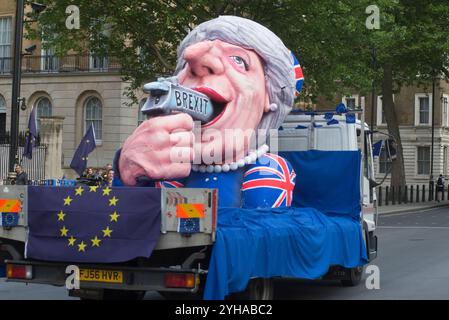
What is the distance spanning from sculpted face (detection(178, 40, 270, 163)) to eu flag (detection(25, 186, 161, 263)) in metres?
1.93

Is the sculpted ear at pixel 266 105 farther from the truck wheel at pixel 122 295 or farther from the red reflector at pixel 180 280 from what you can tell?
the red reflector at pixel 180 280

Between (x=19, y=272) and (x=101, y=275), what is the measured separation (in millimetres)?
980

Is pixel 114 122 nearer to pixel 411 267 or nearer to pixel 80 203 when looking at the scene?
pixel 411 267

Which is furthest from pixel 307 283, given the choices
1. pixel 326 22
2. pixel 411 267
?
pixel 326 22

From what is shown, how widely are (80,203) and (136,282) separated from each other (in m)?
0.95

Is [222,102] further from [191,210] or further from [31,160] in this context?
[31,160]

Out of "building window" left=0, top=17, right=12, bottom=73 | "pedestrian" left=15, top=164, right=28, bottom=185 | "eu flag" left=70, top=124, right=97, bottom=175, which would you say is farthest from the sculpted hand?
"building window" left=0, top=17, right=12, bottom=73

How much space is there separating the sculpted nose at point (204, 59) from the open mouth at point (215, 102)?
0.31m

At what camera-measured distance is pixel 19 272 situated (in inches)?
350

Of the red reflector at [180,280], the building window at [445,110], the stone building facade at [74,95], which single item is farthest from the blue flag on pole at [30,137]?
the building window at [445,110]

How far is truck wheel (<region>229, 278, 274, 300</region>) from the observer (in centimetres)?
920

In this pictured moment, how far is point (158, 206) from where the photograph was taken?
8148mm

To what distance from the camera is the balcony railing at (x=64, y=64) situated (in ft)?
139

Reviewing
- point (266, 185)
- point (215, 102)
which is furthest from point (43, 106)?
point (266, 185)
